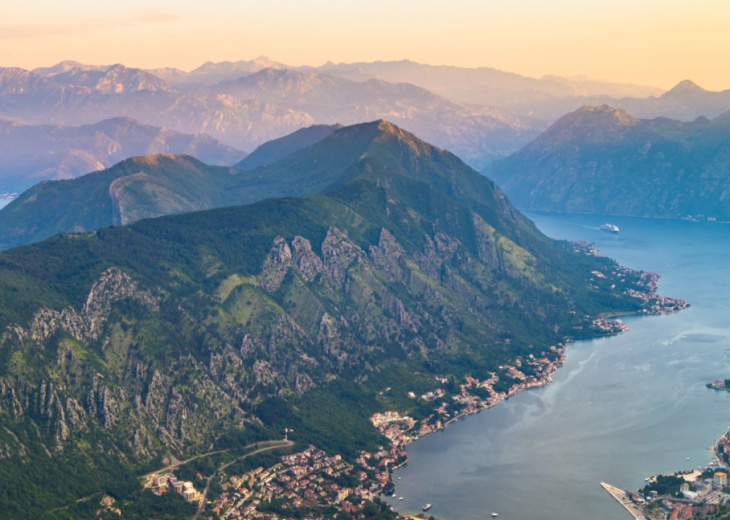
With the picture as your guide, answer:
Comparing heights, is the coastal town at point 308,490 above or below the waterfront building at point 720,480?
below

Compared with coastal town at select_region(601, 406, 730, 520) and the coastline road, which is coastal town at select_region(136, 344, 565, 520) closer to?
the coastline road

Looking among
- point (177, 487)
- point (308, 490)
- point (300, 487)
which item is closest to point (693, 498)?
point (308, 490)

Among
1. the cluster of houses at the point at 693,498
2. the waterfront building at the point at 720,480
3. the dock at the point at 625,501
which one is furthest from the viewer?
the waterfront building at the point at 720,480


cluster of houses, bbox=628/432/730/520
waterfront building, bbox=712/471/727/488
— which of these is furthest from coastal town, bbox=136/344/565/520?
waterfront building, bbox=712/471/727/488

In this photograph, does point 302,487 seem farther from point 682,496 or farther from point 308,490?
point 682,496

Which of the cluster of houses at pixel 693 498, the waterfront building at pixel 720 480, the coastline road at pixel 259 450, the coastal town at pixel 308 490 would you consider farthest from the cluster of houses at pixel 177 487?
the waterfront building at pixel 720 480

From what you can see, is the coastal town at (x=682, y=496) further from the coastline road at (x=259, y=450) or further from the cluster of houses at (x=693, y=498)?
the coastline road at (x=259, y=450)

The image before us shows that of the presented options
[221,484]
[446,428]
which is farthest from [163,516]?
[446,428]

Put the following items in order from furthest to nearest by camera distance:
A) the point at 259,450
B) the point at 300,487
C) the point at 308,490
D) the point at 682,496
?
the point at 259,450 < the point at 300,487 < the point at 308,490 < the point at 682,496

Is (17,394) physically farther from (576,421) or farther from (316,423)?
(576,421)
